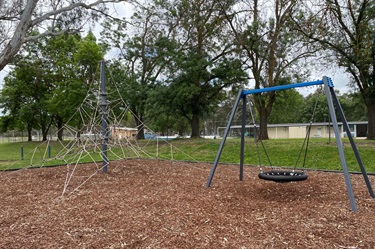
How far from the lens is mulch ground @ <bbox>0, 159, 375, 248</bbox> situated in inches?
101

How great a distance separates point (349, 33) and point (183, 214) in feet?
37.7

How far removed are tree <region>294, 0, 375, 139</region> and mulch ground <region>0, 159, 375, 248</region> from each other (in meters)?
7.31

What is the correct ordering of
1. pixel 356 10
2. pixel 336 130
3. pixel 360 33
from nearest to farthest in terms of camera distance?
pixel 336 130 → pixel 360 33 → pixel 356 10

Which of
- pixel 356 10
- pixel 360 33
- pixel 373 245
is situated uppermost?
pixel 356 10

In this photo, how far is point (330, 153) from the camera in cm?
Result: 897

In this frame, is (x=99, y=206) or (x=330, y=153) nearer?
(x=99, y=206)

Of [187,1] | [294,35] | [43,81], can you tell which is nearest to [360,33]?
[294,35]

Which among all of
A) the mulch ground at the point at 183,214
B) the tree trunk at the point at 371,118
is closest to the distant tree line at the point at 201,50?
the tree trunk at the point at 371,118

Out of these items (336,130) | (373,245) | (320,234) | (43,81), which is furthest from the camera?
(43,81)

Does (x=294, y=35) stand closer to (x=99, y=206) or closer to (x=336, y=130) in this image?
(x=336, y=130)

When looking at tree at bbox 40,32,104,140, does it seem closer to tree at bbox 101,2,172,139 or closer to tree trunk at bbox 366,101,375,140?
tree at bbox 101,2,172,139

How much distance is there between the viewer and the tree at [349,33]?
33.6 feet

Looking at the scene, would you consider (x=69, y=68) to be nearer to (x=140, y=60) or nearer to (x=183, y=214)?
(x=140, y=60)

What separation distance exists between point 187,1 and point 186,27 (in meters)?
1.57
